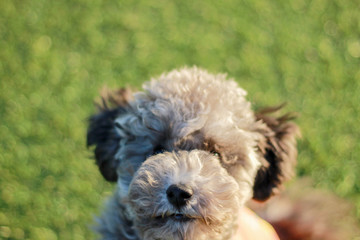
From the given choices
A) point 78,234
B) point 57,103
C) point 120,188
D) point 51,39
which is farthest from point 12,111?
point 120,188

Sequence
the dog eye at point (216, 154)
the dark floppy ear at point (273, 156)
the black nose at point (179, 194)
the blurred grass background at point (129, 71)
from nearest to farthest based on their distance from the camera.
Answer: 1. the black nose at point (179, 194)
2. the dog eye at point (216, 154)
3. the dark floppy ear at point (273, 156)
4. the blurred grass background at point (129, 71)

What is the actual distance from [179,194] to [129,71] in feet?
Answer: 10.8

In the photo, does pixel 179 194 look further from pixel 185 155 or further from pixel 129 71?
pixel 129 71

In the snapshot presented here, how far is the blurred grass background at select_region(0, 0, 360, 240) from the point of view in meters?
4.15

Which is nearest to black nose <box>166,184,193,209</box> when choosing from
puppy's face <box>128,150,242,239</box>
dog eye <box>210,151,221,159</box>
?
puppy's face <box>128,150,242,239</box>

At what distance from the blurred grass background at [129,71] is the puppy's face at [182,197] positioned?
1.56 meters

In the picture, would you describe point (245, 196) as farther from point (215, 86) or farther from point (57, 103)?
point (57, 103)

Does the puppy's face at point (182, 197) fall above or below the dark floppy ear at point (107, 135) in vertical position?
below

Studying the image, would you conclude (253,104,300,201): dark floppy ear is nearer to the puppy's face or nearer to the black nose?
the puppy's face

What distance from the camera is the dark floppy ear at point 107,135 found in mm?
2963

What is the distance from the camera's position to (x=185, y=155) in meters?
2.49

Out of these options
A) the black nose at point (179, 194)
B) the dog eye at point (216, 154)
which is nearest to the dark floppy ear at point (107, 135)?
the dog eye at point (216, 154)

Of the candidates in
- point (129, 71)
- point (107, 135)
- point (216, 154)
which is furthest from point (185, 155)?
point (129, 71)

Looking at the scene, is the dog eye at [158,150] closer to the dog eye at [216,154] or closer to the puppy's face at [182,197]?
the puppy's face at [182,197]
